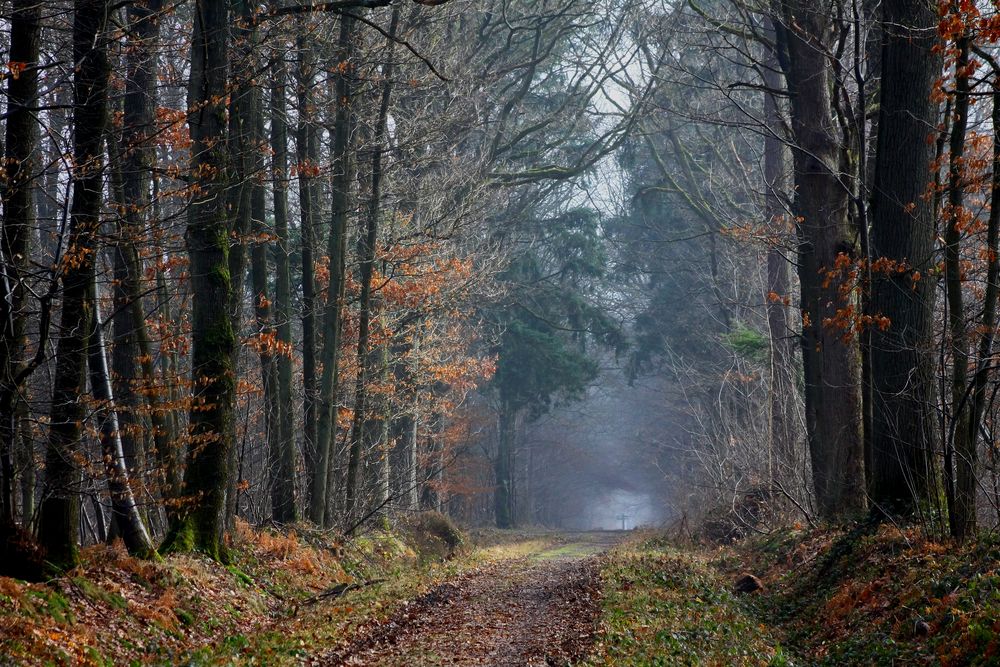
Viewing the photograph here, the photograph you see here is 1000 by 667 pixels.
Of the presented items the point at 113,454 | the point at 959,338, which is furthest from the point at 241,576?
the point at 959,338

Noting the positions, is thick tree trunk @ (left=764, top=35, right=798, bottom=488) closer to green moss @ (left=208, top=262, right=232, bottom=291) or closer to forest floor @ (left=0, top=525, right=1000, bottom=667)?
forest floor @ (left=0, top=525, right=1000, bottom=667)

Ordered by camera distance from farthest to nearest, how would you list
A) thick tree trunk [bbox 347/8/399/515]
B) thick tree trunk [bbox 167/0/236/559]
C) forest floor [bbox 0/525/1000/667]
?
thick tree trunk [bbox 347/8/399/515] < thick tree trunk [bbox 167/0/236/559] < forest floor [bbox 0/525/1000/667]

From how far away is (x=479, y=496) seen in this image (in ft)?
155

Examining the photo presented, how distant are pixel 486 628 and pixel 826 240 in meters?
Result: 8.81

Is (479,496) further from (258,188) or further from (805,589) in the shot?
(805,589)

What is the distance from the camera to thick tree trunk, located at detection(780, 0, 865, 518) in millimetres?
14188

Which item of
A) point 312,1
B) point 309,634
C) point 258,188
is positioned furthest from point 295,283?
point 309,634

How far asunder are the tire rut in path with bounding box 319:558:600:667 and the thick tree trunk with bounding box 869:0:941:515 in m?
4.29

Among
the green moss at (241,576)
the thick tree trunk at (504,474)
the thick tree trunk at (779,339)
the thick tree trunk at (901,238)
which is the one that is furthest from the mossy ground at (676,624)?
the thick tree trunk at (504,474)

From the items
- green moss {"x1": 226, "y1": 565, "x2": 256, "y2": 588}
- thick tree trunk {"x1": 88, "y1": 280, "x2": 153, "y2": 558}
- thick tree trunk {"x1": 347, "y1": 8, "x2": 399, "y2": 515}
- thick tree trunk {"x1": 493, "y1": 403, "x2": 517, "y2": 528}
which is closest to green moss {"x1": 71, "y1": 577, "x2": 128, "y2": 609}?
thick tree trunk {"x1": 88, "y1": 280, "x2": 153, "y2": 558}

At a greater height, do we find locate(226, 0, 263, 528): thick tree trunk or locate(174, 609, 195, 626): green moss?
locate(226, 0, 263, 528): thick tree trunk

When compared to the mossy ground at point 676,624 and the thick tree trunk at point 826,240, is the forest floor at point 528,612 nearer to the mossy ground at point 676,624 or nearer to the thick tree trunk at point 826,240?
the mossy ground at point 676,624

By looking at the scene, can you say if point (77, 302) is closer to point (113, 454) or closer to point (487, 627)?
point (113, 454)

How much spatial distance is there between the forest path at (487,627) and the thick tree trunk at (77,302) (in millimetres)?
3121
